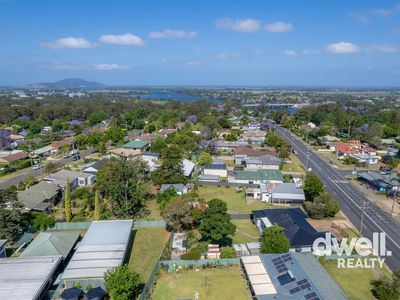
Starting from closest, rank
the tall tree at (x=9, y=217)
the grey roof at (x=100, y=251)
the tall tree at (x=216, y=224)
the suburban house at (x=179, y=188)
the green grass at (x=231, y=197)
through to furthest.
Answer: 1. the grey roof at (x=100, y=251)
2. the tall tree at (x=216, y=224)
3. the tall tree at (x=9, y=217)
4. the green grass at (x=231, y=197)
5. the suburban house at (x=179, y=188)

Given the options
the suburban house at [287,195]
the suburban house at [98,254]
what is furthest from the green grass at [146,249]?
the suburban house at [287,195]

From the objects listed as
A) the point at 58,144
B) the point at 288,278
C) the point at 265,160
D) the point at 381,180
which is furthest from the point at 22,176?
the point at 381,180

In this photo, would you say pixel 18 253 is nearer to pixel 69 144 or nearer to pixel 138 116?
pixel 69 144

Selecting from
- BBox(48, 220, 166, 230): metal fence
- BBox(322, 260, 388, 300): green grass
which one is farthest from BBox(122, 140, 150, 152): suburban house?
BBox(322, 260, 388, 300): green grass

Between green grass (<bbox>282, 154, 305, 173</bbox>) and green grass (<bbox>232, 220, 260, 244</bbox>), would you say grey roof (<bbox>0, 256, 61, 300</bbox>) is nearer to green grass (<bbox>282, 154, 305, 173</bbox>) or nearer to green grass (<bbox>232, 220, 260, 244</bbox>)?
green grass (<bbox>232, 220, 260, 244</bbox>)

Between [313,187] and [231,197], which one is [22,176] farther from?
[313,187]

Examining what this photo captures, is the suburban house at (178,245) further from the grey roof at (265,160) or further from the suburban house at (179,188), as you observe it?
the grey roof at (265,160)

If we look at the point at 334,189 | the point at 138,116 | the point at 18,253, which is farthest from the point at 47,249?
the point at 138,116
